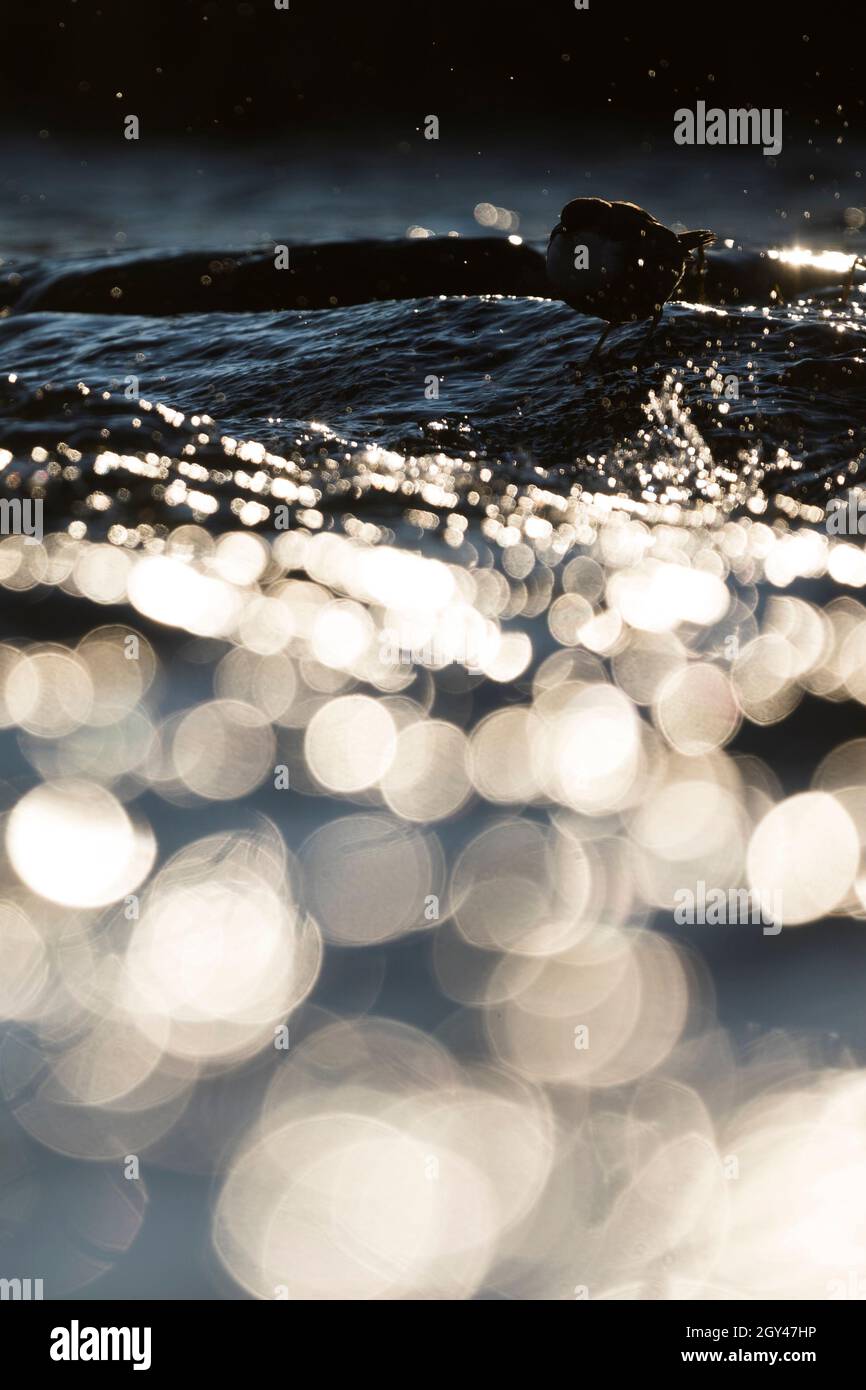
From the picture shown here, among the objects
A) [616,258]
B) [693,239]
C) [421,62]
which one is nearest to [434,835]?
[616,258]

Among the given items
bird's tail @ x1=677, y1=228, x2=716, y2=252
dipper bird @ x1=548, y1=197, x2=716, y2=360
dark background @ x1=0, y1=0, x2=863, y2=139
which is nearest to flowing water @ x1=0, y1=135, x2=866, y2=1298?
dipper bird @ x1=548, y1=197, x2=716, y2=360

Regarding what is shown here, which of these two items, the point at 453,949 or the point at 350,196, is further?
the point at 350,196

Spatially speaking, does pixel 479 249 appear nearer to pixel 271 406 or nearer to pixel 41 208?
pixel 271 406

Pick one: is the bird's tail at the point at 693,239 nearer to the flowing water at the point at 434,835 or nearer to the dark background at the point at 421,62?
the flowing water at the point at 434,835

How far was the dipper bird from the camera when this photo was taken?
4938 millimetres

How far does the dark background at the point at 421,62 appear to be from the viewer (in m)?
12.4

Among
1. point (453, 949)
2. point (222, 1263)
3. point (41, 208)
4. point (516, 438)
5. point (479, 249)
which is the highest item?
point (41, 208)

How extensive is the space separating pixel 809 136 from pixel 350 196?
5212 mm

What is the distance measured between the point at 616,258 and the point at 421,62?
910cm

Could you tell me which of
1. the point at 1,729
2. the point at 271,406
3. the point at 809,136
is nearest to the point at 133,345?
the point at 271,406

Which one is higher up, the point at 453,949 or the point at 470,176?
the point at 470,176

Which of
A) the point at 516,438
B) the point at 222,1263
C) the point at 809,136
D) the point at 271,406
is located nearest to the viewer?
the point at 222,1263

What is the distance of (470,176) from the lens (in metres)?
9.98

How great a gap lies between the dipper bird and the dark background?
786 centimetres
